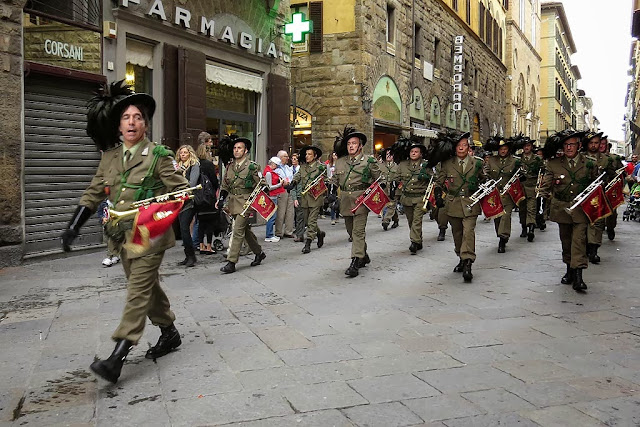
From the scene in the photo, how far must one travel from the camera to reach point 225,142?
367 inches

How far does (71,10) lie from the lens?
9.84 meters

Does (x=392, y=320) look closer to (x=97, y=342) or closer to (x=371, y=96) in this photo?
(x=97, y=342)

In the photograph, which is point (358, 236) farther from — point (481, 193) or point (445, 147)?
point (481, 193)

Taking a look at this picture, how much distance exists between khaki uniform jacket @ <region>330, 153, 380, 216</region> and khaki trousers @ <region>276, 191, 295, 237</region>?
372cm

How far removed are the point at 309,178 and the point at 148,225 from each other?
22.3ft

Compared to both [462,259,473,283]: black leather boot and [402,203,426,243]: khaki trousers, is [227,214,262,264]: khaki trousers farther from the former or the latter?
[402,203,426,243]: khaki trousers

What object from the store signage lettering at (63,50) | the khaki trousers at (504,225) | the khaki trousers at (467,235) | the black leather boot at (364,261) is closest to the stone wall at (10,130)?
the store signage lettering at (63,50)

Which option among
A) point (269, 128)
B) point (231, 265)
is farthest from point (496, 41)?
point (231, 265)

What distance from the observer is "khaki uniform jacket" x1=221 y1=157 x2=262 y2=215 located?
342 inches

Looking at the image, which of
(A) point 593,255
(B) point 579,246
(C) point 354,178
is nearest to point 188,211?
(C) point 354,178

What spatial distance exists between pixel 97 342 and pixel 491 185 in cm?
587

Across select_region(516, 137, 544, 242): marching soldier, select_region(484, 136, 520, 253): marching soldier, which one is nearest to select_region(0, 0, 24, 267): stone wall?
select_region(484, 136, 520, 253): marching soldier

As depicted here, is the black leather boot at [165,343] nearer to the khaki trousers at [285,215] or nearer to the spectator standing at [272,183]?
the spectator standing at [272,183]

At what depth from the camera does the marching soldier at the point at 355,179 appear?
27.3 ft
